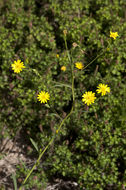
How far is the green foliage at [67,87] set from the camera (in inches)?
120

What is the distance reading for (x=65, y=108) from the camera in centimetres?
356

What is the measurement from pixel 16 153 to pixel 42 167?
0.53m

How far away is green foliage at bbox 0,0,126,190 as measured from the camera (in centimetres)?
305

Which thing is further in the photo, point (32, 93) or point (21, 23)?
point (21, 23)

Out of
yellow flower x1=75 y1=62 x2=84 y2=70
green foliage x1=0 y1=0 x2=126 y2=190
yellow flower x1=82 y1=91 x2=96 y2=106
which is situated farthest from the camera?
yellow flower x1=75 y1=62 x2=84 y2=70

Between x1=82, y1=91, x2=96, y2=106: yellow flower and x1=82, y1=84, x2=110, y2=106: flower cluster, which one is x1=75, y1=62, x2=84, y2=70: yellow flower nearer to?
x1=82, y1=84, x2=110, y2=106: flower cluster

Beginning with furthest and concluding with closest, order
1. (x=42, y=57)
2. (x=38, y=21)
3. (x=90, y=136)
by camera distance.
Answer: (x=38, y=21) < (x=42, y=57) < (x=90, y=136)

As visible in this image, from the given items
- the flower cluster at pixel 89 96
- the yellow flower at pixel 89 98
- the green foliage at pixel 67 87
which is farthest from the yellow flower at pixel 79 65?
the yellow flower at pixel 89 98

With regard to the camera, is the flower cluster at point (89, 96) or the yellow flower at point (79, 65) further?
the yellow flower at point (79, 65)

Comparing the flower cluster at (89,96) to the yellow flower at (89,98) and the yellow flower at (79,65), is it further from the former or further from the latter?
the yellow flower at (79,65)

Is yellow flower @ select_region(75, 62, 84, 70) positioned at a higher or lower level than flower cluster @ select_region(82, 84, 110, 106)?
higher

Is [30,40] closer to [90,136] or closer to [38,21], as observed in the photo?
[38,21]

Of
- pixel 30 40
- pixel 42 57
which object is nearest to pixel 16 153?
pixel 42 57

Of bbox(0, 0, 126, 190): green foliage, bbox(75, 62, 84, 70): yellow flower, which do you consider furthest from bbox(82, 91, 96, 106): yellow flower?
bbox(75, 62, 84, 70): yellow flower
